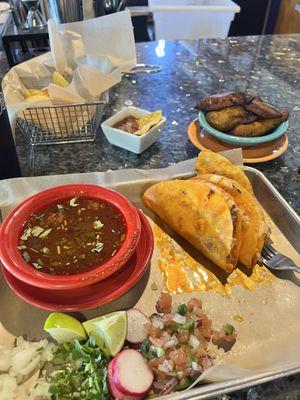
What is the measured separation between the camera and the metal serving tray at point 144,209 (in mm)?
824

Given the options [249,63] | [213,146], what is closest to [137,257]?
[213,146]

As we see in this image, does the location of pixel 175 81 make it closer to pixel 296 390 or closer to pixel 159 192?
pixel 159 192

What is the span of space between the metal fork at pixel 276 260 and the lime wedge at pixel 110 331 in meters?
0.53

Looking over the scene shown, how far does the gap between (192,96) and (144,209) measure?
1.09m

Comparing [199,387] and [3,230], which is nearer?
[199,387]

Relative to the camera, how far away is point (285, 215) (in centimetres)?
130

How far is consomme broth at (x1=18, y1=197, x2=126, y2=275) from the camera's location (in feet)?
3.32

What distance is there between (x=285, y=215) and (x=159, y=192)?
0.47 meters

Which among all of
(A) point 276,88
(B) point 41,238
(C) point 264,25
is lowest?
(C) point 264,25

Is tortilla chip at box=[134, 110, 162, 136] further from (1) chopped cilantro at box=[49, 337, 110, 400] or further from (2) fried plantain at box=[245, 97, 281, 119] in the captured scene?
(1) chopped cilantro at box=[49, 337, 110, 400]

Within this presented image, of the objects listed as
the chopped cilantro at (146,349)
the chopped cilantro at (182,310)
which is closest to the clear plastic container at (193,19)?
the chopped cilantro at (182,310)

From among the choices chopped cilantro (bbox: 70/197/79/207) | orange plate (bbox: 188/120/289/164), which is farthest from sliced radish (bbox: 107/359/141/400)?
orange plate (bbox: 188/120/289/164)

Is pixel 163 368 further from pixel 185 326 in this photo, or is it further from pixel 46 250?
pixel 46 250

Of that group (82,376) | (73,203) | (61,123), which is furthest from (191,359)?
(61,123)
